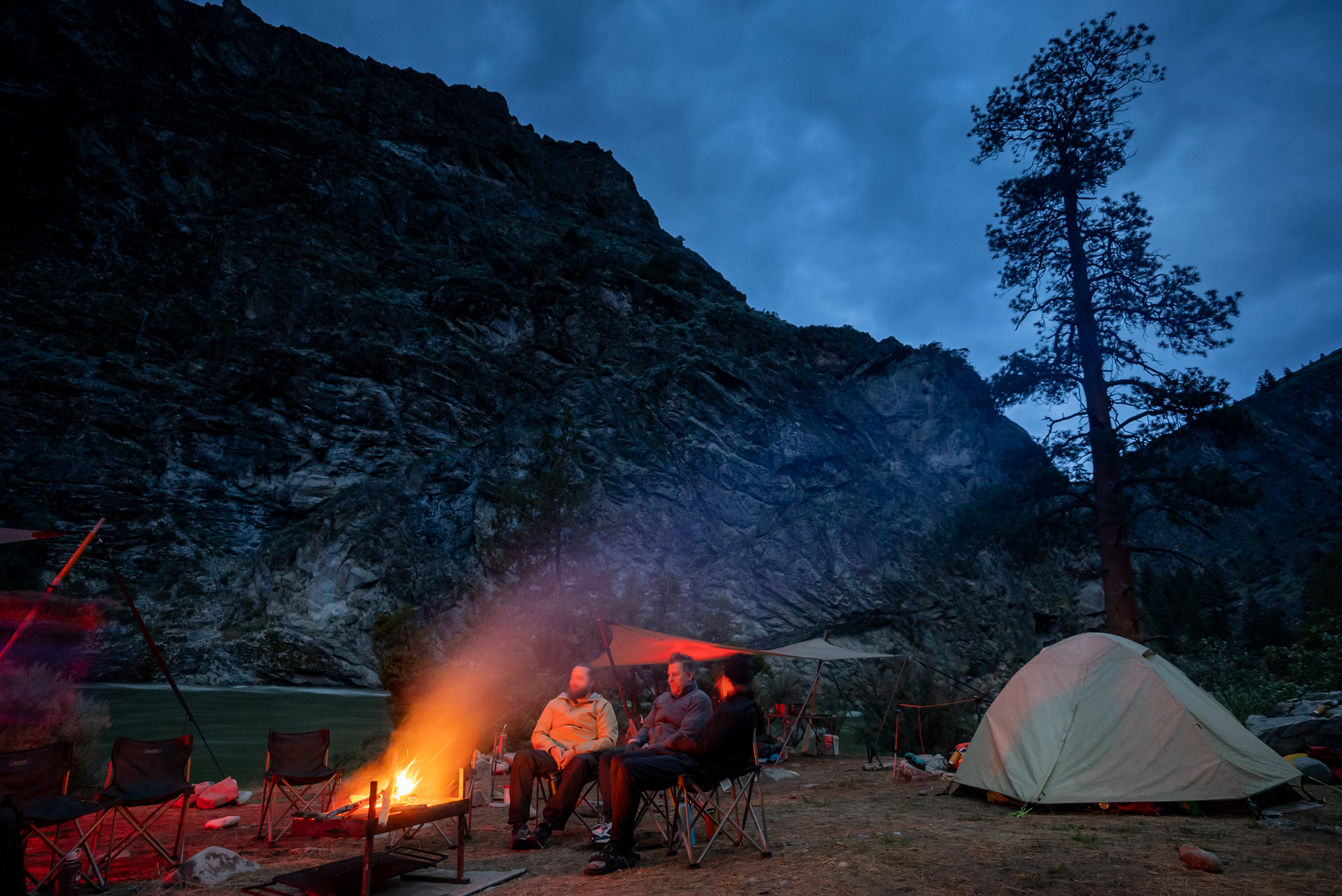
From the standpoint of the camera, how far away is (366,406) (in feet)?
102

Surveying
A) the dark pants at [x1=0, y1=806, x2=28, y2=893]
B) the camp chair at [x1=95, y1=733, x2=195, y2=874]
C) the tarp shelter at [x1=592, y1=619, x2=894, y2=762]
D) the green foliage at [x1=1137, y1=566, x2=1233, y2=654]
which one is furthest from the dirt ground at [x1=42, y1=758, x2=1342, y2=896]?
the green foliage at [x1=1137, y1=566, x2=1233, y2=654]

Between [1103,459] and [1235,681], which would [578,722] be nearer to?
[1103,459]

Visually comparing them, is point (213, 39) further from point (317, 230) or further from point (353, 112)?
point (317, 230)

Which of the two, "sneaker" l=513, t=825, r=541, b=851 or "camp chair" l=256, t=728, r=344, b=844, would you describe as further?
"camp chair" l=256, t=728, r=344, b=844

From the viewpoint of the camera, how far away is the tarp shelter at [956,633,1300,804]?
5.40m

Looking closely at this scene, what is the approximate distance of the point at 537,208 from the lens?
53.7 meters

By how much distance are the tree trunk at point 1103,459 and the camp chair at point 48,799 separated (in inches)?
416

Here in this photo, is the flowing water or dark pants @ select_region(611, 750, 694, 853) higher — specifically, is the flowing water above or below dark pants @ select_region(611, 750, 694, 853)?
below

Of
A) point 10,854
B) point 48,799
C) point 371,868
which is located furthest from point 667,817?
point 48,799

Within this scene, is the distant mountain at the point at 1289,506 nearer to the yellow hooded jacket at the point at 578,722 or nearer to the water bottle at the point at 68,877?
the yellow hooded jacket at the point at 578,722

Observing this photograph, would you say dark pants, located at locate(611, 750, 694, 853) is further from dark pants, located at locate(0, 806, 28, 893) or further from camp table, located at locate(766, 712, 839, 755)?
camp table, located at locate(766, 712, 839, 755)

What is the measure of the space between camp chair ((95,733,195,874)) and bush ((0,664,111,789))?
9.73ft

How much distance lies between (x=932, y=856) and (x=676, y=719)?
195 centimetres

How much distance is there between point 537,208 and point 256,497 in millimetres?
33448
